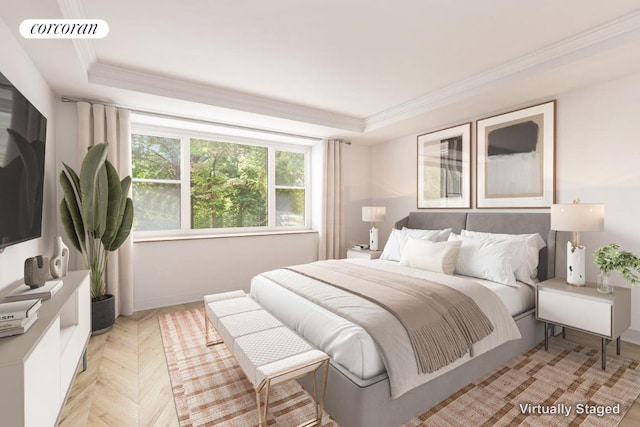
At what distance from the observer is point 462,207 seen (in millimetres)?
3900

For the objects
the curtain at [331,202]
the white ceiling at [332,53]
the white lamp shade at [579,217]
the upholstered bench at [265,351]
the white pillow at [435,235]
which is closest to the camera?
the upholstered bench at [265,351]

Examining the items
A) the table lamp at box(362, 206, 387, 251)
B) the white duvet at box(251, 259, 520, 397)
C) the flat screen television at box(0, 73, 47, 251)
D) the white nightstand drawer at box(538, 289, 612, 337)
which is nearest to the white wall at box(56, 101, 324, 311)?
the flat screen television at box(0, 73, 47, 251)

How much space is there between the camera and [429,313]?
192 cm

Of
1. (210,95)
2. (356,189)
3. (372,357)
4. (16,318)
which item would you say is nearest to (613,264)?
(372,357)

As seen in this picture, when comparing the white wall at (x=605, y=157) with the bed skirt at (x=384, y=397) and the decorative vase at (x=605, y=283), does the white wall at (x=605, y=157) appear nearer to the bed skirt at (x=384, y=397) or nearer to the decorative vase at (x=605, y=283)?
the decorative vase at (x=605, y=283)

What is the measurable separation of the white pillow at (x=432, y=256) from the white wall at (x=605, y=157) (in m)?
1.12

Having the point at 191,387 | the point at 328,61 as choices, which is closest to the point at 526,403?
the point at 191,387

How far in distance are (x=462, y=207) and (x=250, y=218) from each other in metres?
3.05

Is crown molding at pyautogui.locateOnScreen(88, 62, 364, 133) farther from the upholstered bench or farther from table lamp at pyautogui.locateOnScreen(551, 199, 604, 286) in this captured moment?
table lamp at pyautogui.locateOnScreen(551, 199, 604, 286)

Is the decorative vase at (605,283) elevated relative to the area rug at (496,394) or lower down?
elevated

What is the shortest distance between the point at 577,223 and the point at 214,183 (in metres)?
4.18

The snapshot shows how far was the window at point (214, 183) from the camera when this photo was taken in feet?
13.1

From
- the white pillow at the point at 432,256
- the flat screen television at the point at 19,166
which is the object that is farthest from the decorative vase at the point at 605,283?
the flat screen television at the point at 19,166

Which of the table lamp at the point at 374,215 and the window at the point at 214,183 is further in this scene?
the table lamp at the point at 374,215
